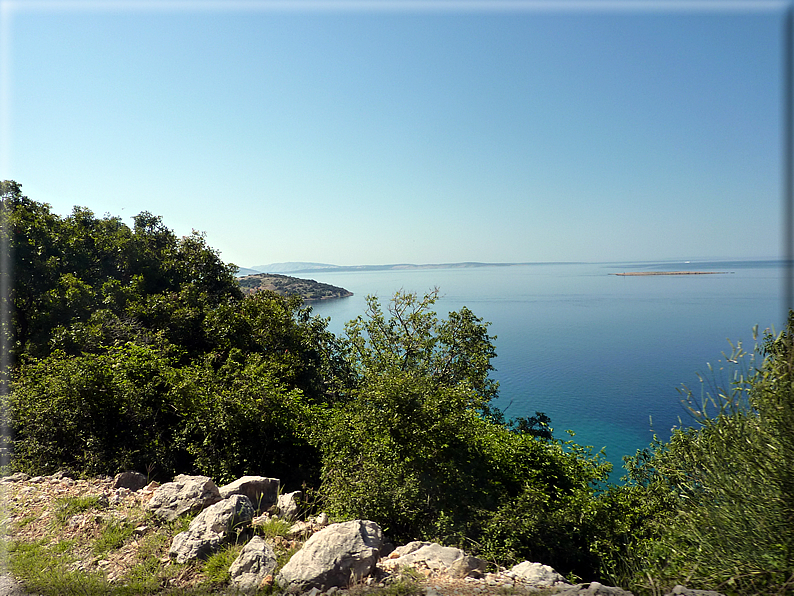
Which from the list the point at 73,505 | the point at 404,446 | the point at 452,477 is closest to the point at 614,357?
the point at 452,477

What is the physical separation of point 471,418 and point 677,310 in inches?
3515

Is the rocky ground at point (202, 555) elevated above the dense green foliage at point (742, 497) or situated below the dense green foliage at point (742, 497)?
below

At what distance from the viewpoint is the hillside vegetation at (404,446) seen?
15.4 feet

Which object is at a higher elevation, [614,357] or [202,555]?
[202,555]

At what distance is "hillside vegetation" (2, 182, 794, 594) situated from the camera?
4.70m

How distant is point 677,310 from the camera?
79.5m

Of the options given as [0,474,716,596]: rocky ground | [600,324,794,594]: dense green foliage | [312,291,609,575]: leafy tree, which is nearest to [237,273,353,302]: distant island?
[312,291,609,575]: leafy tree

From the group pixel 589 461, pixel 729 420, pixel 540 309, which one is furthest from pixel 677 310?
pixel 729 420

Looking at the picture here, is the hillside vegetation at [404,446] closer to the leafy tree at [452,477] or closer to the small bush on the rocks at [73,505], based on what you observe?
the leafy tree at [452,477]

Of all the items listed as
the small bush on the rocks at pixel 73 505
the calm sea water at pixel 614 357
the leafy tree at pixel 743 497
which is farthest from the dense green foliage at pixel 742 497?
the small bush on the rocks at pixel 73 505

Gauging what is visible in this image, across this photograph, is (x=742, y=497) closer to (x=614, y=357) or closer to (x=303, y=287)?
(x=614, y=357)

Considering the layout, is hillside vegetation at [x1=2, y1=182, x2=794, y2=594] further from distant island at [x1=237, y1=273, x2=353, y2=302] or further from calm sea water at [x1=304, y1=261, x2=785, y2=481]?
distant island at [x1=237, y1=273, x2=353, y2=302]

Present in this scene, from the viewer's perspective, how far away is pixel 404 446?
28.0ft

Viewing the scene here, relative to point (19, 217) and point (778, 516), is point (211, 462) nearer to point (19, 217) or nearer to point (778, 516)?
point (778, 516)
